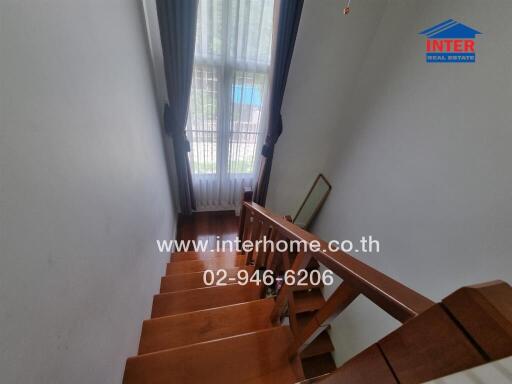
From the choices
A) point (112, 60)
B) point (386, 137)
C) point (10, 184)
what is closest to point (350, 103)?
point (386, 137)

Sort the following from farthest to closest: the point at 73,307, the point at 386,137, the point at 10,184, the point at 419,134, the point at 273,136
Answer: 1. the point at 273,136
2. the point at 386,137
3. the point at 419,134
4. the point at 73,307
5. the point at 10,184

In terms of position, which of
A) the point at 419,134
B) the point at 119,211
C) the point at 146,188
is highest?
the point at 419,134

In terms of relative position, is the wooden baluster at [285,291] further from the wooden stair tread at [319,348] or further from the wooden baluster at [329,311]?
the wooden stair tread at [319,348]

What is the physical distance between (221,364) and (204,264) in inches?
42.4

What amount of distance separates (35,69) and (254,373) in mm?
1293

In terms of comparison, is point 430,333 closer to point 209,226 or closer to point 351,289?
point 351,289

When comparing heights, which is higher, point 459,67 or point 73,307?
point 459,67

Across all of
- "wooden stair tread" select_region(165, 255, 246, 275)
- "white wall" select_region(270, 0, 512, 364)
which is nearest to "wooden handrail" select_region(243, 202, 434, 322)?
"white wall" select_region(270, 0, 512, 364)

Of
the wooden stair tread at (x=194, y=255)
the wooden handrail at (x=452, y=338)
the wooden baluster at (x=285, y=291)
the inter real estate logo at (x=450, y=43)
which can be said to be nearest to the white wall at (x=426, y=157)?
the inter real estate logo at (x=450, y=43)

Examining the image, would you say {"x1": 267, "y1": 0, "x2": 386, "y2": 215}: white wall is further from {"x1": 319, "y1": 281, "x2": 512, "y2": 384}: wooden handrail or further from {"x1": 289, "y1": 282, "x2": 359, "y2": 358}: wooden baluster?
{"x1": 319, "y1": 281, "x2": 512, "y2": 384}: wooden handrail

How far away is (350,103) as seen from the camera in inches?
85.3

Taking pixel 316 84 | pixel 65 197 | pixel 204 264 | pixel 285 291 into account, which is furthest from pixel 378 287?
pixel 316 84

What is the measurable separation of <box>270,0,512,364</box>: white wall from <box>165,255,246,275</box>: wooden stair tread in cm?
124

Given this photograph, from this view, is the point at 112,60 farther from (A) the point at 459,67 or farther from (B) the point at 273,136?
(A) the point at 459,67
